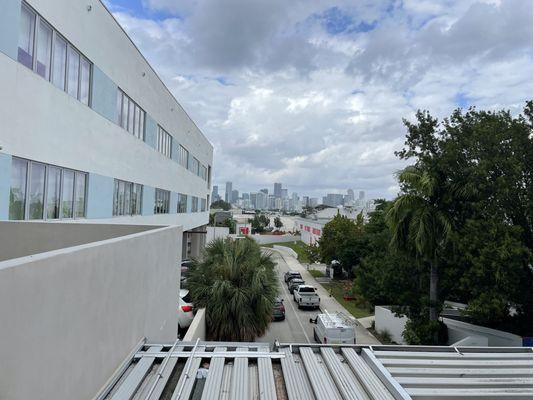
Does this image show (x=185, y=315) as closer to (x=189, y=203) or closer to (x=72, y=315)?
(x=72, y=315)

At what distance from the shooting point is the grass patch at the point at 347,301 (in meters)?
27.2

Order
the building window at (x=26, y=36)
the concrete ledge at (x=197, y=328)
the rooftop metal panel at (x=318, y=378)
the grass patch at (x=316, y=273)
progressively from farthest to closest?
the grass patch at (x=316, y=273) < the concrete ledge at (x=197, y=328) < the building window at (x=26, y=36) < the rooftop metal panel at (x=318, y=378)

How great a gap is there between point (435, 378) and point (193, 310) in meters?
11.7

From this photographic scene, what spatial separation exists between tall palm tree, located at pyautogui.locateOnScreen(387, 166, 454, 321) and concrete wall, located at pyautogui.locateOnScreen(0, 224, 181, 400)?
42.6 feet

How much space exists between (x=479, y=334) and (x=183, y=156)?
20651mm

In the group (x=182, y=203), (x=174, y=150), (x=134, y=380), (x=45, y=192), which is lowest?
(x=134, y=380)

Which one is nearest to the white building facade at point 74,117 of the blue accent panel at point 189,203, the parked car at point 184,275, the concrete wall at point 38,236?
the concrete wall at point 38,236

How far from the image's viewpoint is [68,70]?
35.1 feet

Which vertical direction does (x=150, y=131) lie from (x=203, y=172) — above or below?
below

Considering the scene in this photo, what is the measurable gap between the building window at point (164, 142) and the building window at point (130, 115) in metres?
3.21

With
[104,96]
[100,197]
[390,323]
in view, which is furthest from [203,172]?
[104,96]

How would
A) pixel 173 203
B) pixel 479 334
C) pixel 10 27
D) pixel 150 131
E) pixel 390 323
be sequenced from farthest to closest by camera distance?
pixel 173 203 < pixel 390 323 < pixel 150 131 < pixel 479 334 < pixel 10 27

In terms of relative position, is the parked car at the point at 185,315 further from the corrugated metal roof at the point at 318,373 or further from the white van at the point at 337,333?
the corrugated metal roof at the point at 318,373

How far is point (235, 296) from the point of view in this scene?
15023 millimetres
